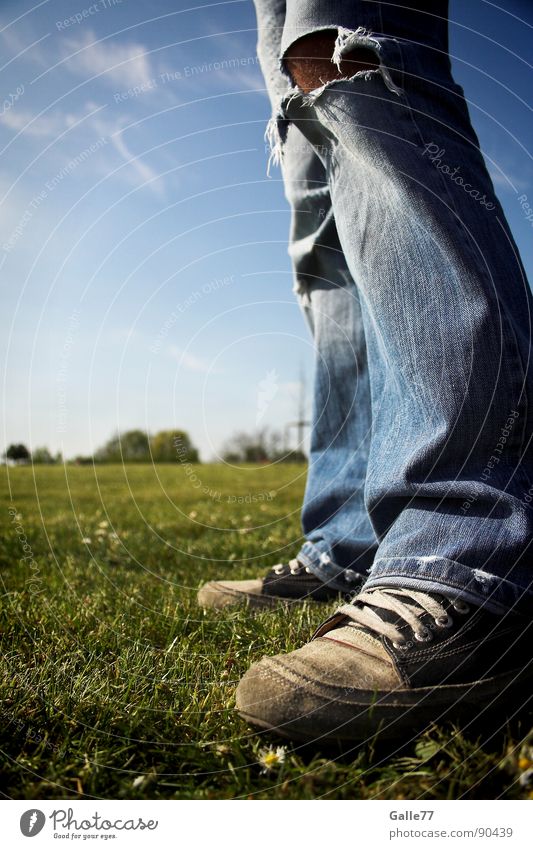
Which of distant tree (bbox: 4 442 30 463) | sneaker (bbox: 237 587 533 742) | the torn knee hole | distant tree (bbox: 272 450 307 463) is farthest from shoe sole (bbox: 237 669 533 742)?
distant tree (bbox: 4 442 30 463)

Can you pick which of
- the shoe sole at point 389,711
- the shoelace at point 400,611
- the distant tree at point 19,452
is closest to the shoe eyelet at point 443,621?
the shoelace at point 400,611

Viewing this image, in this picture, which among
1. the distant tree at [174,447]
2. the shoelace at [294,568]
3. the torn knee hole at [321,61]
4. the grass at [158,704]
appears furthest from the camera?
the distant tree at [174,447]

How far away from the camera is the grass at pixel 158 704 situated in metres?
1.12

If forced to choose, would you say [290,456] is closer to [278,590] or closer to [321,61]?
[278,590]

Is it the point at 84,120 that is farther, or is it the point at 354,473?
the point at 84,120

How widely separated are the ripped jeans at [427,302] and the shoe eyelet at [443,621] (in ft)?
0.19

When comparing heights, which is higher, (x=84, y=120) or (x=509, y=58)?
(x=84, y=120)

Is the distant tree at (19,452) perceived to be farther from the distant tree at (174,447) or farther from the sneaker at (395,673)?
the sneaker at (395,673)

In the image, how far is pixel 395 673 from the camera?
1256 millimetres
